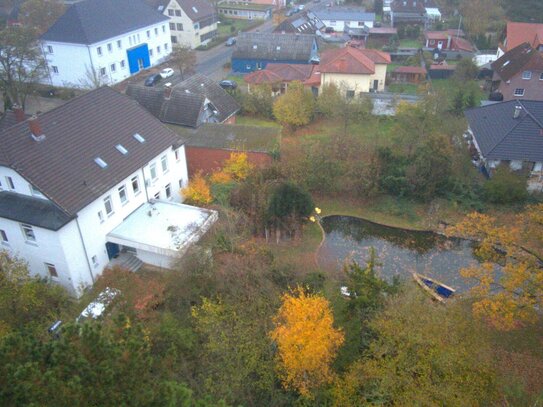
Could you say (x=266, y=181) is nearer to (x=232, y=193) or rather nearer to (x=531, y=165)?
(x=232, y=193)

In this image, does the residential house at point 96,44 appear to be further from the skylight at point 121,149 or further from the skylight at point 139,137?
the skylight at point 121,149

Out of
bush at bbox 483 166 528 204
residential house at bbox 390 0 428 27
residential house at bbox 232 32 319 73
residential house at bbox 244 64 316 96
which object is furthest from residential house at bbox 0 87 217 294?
residential house at bbox 390 0 428 27

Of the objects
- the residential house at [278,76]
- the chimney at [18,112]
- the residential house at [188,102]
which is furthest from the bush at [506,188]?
the chimney at [18,112]

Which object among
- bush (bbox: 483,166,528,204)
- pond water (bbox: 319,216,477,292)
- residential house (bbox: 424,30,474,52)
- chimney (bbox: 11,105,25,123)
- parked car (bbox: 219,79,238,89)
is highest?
chimney (bbox: 11,105,25,123)

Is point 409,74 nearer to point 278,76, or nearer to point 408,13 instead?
point 278,76

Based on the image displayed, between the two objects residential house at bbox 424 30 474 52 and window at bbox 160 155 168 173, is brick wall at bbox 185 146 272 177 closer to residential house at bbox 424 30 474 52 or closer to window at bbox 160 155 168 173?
window at bbox 160 155 168 173
